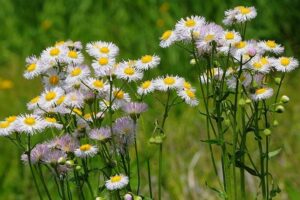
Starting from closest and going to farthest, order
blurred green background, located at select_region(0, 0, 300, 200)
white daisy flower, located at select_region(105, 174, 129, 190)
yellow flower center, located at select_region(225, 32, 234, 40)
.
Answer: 1. white daisy flower, located at select_region(105, 174, 129, 190)
2. yellow flower center, located at select_region(225, 32, 234, 40)
3. blurred green background, located at select_region(0, 0, 300, 200)

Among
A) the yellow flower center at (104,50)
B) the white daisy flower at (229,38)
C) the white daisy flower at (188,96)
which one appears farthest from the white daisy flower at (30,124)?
the white daisy flower at (229,38)

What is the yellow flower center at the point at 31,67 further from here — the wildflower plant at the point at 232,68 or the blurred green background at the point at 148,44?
the blurred green background at the point at 148,44

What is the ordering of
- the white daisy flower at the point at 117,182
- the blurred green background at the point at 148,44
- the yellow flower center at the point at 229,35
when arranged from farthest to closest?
the blurred green background at the point at 148,44 → the yellow flower center at the point at 229,35 → the white daisy flower at the point at 117,182

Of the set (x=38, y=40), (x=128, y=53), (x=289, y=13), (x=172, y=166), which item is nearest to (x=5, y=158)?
(x=172, y=166)

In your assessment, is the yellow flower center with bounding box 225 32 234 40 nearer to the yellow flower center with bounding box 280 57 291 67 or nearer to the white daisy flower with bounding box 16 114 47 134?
the yellow flower center with bounding box 280 57 291 67

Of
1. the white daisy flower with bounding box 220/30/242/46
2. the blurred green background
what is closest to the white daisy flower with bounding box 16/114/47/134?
the white daisy flower with bounding box 220/30/242/46

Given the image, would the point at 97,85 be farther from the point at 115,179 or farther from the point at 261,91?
the point at 261,91
